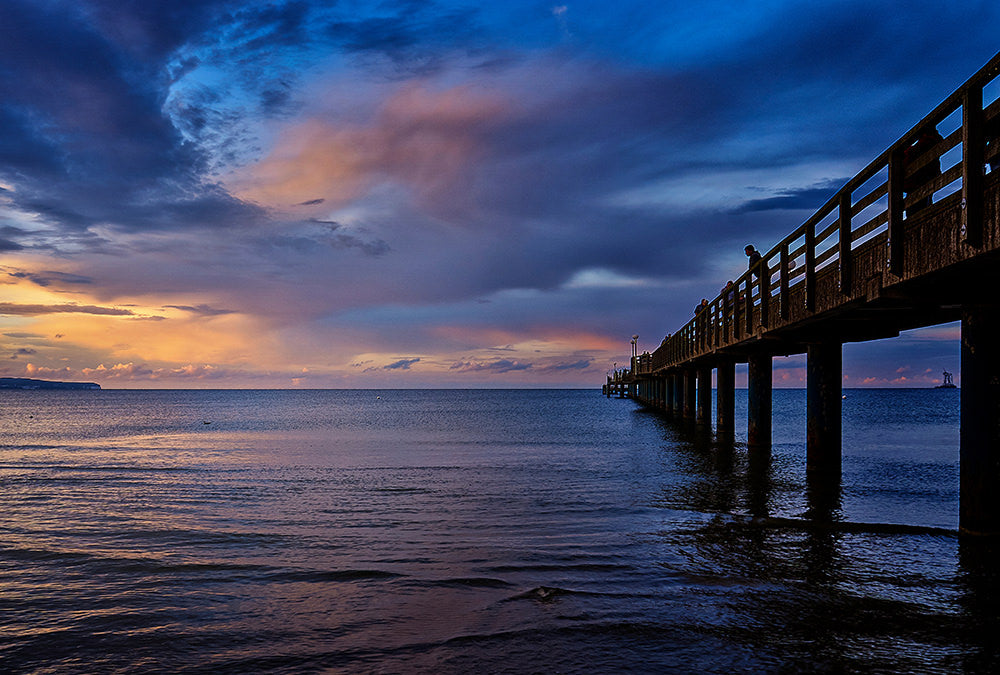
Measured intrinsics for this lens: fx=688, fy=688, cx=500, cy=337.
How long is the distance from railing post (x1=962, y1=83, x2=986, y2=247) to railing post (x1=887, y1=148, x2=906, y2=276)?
161 cm

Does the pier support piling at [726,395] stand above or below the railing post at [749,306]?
below

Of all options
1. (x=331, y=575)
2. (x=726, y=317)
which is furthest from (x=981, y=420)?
(x=726, y=317)

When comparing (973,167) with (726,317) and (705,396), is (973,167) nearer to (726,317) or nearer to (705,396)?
(726,317)

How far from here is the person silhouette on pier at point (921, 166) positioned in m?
8.17

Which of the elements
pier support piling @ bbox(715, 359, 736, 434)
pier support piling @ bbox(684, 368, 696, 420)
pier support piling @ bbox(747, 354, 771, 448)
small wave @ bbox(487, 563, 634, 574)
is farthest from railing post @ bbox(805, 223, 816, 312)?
pier support piling @ bbox(684, 368, 696, 420)

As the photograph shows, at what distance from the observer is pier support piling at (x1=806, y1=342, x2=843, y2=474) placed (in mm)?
15852

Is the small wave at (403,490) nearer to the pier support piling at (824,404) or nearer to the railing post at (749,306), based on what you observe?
the railing post at (749,306)

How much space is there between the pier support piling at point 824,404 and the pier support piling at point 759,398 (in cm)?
485

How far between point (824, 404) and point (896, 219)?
844cm

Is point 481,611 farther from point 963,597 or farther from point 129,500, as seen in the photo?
point 129,500

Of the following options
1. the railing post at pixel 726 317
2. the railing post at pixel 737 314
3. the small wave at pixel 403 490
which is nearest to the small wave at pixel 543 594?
the small wave at pixel 403 490

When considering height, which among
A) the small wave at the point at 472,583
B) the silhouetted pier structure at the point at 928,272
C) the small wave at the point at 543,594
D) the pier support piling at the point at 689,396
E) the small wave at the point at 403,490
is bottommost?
the small wave at the point at 403,490

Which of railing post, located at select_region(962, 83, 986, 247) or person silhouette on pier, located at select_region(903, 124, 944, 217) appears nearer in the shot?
railing post, located at select_region(962, 83, 986, 247)

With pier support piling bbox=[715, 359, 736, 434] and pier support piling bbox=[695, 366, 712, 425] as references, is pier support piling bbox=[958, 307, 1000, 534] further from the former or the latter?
pier support piling bbox=[695, 366, 712, 425]
